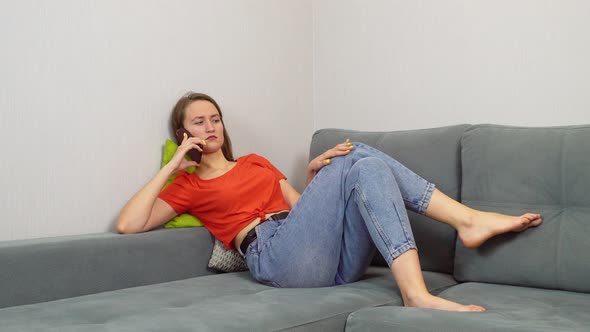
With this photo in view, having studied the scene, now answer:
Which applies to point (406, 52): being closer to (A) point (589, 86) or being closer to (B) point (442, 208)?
(A) point (589, 86)

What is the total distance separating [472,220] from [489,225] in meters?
0.05

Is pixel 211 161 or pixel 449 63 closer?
pixel 211 161

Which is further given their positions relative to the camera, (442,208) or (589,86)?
(589,86)

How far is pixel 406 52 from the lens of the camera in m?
2.89

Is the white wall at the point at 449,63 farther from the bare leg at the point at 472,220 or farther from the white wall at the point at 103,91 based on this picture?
the bare leg at the point at 472,220

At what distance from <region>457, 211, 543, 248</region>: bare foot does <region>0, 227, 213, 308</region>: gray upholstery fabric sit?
0.91 meters

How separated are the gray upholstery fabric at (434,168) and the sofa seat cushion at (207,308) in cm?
16

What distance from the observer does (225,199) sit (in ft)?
7.43

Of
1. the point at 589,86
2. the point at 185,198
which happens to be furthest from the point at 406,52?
the point at 185,198

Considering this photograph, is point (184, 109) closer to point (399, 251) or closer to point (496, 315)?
point (399, 251)

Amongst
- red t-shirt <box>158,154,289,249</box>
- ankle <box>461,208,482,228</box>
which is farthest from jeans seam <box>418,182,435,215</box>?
red t-shirt <box>158,154,289,249</box>

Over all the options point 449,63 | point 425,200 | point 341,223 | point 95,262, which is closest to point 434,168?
point 425,200

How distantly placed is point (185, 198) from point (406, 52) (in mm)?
1253

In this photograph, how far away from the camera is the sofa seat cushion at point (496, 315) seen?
1.47 meters
